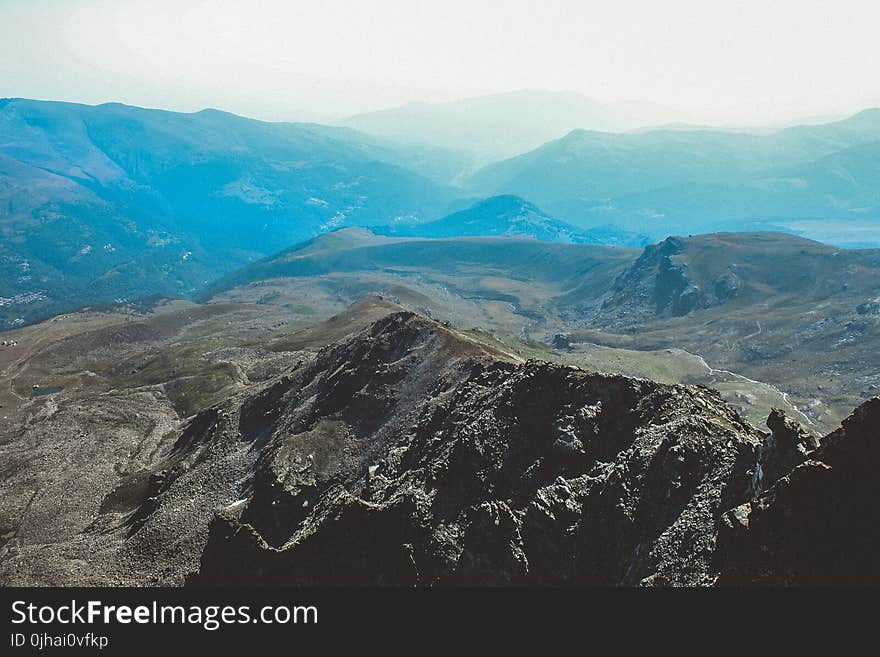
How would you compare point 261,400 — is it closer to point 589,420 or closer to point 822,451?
point 589,420

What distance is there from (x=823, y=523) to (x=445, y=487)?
133 feet

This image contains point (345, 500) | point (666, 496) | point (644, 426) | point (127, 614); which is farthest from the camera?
point (644, 426)

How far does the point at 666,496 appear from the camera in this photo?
55125mm

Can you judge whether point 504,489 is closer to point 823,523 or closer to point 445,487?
point 445,487

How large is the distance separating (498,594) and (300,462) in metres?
56.7

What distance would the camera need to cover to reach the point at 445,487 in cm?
6694

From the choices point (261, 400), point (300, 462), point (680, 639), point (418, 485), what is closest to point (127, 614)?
point (680, 639)

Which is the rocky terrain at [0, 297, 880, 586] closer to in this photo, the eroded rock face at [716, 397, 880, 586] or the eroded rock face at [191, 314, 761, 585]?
the eroded rock face at [716, 397, 880, 586]

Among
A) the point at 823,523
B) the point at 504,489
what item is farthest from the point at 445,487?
the point at 823,523

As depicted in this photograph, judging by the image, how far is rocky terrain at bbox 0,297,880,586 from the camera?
38.7 m

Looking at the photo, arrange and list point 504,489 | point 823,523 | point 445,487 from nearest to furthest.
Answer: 1. point 823,523
2. point 445,487
3. point 504,489

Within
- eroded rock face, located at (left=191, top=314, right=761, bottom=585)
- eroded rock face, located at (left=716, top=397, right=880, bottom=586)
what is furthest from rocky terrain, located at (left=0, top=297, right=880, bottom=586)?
eroded rock face, located at (left=191, top=314, right=761, bottom=585)

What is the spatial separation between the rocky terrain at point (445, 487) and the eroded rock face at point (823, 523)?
0.11 meters

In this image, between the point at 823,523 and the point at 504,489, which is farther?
the point at 504,489
